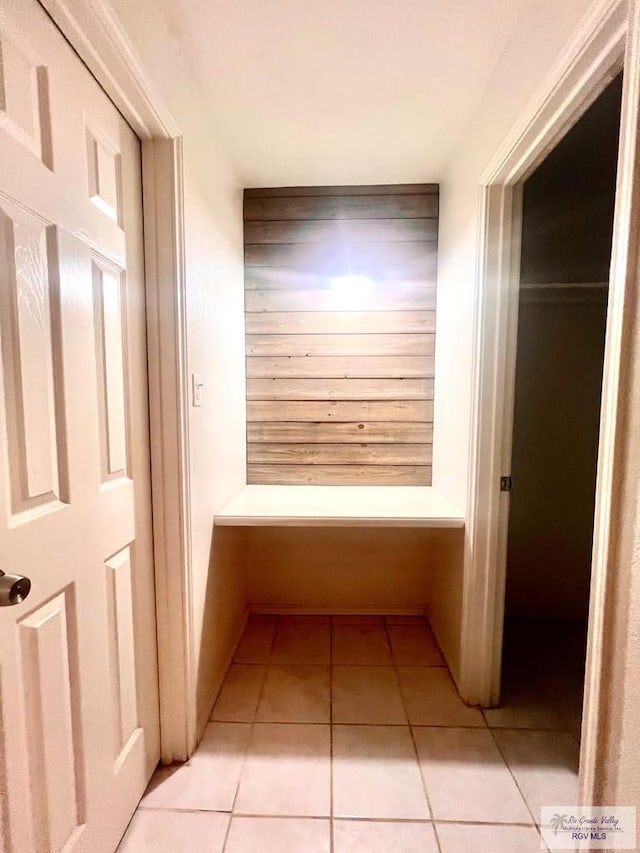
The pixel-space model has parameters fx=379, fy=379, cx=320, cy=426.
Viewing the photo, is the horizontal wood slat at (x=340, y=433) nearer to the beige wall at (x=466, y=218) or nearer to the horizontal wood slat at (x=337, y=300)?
the beige wall at (x=466, y=218)

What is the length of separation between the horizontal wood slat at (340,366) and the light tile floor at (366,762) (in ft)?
4.59

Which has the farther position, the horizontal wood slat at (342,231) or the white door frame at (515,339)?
the horizontal wood slat at (342,231)

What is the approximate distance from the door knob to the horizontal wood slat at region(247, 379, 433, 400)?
57.7 inches

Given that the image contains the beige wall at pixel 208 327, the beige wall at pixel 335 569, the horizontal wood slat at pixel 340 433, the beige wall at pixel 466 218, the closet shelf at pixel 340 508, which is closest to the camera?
the beige wall at pixel 466 218

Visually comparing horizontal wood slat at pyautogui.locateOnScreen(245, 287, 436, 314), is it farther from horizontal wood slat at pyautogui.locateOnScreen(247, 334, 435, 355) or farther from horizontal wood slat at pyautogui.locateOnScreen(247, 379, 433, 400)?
horizontal wood slat at pyautogui.locateOnScreen(247, 379, 433, 400)

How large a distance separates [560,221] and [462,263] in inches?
33.9

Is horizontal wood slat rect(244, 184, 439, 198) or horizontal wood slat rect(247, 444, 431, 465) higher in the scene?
horizontal wood slat rect(244, 184, 439, 198)

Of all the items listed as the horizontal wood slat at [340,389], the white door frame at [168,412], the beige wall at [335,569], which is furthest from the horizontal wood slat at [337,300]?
the beige wall at [335,569]

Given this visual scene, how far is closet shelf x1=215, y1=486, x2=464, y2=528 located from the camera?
1539 mm

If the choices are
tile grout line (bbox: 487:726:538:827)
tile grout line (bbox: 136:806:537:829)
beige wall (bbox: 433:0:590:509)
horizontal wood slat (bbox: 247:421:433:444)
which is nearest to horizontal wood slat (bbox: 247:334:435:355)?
beige wall (bbox: 433:0:590:509)

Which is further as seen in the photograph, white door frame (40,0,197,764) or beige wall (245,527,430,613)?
beige wall (245,527,430,613)

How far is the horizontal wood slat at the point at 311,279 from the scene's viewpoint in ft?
6.48

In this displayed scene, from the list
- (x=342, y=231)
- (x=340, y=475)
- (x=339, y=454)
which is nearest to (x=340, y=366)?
(x=339, y=454)

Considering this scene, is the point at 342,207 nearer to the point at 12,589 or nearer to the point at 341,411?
the point at 341,411
